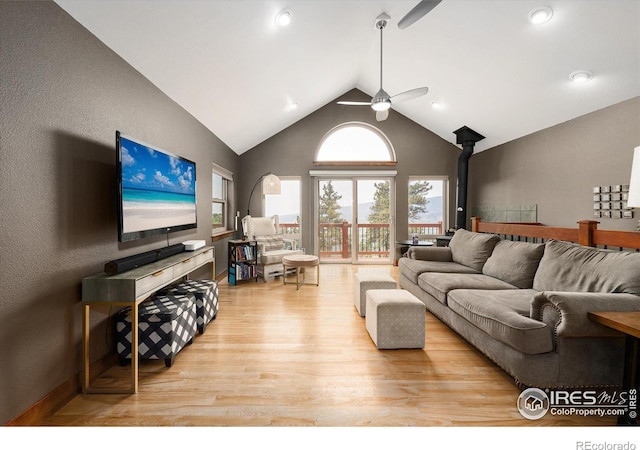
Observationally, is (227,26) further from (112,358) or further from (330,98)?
(330,98)

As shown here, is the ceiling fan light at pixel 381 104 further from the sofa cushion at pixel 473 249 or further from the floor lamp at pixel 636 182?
the floor lamp at pixel 636 182

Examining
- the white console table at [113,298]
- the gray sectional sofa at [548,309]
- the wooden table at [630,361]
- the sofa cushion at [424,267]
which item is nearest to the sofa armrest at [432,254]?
the sofa cushion at [424,267]

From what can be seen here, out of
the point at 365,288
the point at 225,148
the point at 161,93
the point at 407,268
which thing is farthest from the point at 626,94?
the point at 225,148

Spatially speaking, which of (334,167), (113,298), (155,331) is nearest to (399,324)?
(155,331)

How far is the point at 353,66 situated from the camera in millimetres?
5086

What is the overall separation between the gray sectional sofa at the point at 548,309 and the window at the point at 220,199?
145 inches

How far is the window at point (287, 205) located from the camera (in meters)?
6.41

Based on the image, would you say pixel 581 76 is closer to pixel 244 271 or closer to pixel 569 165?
pixel 569 165

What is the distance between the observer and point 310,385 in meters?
1.94

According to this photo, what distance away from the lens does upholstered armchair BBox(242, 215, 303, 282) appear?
478 cm

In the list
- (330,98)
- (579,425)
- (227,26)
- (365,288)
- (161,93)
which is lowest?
(579,425)

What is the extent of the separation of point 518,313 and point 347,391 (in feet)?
4.17

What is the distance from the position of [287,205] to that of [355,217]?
1.49 metres

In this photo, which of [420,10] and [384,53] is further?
[384,53]
